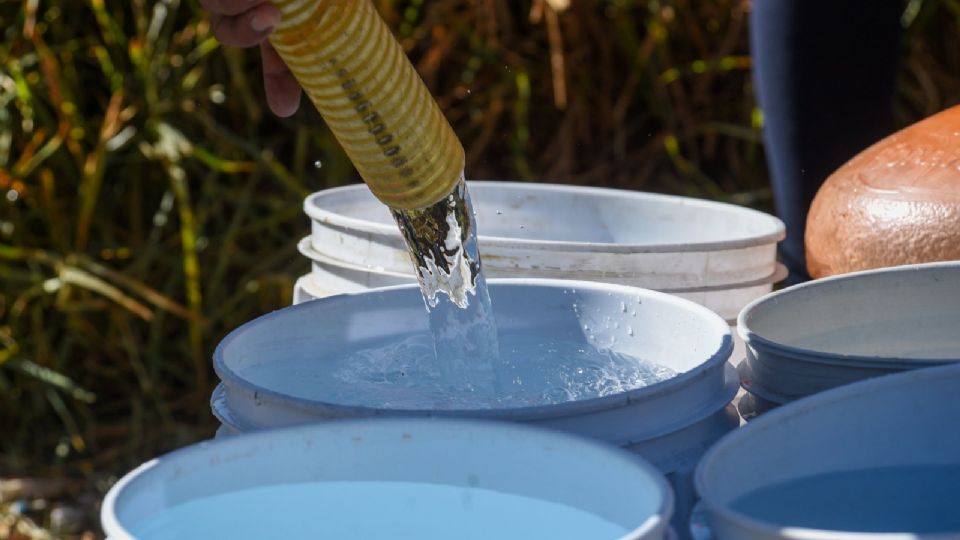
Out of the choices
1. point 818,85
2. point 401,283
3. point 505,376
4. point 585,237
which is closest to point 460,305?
point 505,376

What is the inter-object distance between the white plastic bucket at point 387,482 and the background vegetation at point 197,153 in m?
1.44

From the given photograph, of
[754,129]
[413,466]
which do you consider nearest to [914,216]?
[413,466]

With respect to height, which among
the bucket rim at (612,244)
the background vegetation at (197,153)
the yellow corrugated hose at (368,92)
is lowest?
the background vegetation at (197,153)

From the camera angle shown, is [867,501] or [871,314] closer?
[867,501]

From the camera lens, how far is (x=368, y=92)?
26.4 inches

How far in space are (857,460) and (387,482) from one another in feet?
0.73

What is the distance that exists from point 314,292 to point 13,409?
1138 mm

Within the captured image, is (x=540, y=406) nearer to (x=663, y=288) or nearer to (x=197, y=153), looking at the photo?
(x=663, y=288)

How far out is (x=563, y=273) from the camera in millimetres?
982

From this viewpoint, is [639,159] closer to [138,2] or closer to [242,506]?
[138,2]

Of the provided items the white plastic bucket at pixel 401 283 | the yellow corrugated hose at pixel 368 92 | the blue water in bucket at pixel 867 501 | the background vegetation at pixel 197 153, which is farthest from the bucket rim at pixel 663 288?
the background vegetation at pixel 197 153

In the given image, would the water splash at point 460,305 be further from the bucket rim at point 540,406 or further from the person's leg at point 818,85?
the person's leg at point 818,85

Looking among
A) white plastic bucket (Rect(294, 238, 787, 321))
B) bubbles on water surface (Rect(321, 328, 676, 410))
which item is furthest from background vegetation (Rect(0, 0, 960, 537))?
bubbles on water surface (Rect(321, 328, 676, 410))

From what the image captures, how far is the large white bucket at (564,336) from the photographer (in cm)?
64
